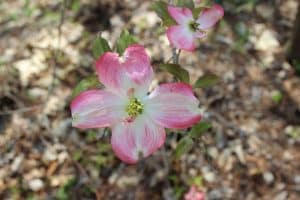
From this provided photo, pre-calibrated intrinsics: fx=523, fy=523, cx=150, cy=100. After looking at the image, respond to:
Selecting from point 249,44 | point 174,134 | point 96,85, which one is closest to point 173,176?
point 174,134

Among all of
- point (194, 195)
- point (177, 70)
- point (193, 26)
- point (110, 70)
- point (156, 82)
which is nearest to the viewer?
point (110, 70)

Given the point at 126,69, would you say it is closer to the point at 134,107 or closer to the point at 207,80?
the point at 134,107

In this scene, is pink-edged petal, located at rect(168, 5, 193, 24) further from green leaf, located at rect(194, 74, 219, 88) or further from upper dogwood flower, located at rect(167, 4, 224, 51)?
green leaf, located at rect(194, 74, 219, 88)

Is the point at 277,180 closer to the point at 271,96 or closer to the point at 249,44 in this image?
the point at 271,96

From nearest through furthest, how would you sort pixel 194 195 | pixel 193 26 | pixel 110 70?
pixel 110 70, pixel 193 26, pixel 194 195

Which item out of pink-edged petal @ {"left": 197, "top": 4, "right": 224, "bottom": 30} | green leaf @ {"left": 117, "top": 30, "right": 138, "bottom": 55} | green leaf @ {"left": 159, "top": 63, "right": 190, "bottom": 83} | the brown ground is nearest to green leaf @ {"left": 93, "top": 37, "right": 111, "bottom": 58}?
green leaf @ {"left": 117, "top": 30, "right": 138, "bottom": 55}

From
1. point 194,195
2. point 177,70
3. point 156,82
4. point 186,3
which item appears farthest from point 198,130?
point 156,82
